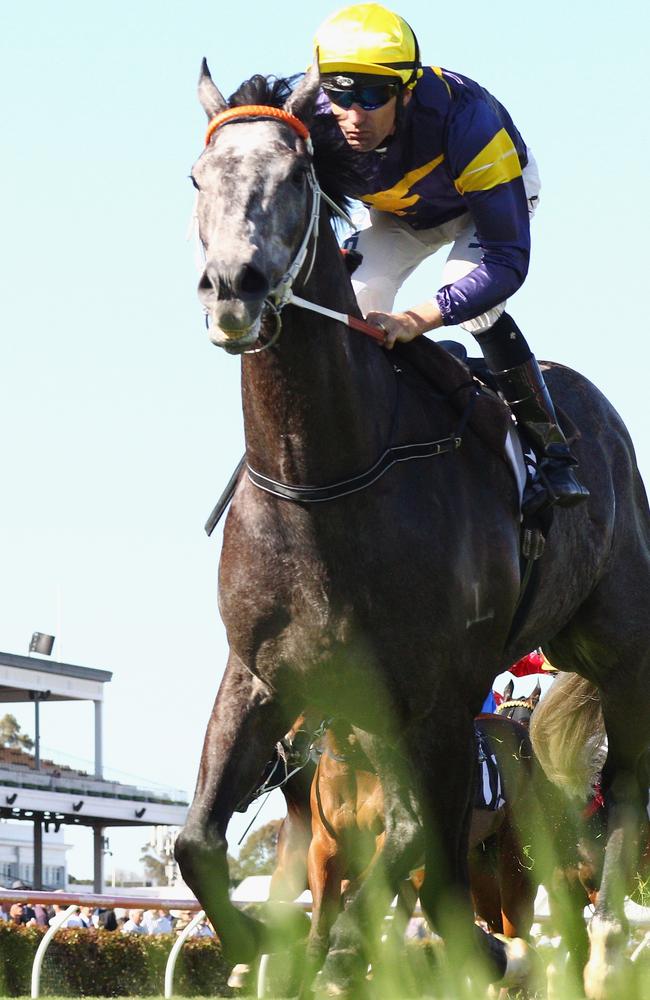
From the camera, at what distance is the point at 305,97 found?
4.55m

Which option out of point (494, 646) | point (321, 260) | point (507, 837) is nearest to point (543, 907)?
point (507, 837)

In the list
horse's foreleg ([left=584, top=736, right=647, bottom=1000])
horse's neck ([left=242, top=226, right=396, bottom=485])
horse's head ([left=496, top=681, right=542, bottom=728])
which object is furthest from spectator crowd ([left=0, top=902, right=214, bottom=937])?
horse's neck ([left=242, top=226, right=396, bottom=485])

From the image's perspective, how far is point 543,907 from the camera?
13109mm

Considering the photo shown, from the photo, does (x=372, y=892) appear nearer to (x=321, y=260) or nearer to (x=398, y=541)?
(x=398, y=541)

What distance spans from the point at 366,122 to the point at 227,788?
202 cm

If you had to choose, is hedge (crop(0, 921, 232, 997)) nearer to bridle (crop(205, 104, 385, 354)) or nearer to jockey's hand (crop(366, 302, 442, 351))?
jockey's hand (crop(366, 302, 442, 351))

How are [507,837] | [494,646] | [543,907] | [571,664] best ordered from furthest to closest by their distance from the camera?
[543,907]
[507,837]
[571,664]
[494,646]

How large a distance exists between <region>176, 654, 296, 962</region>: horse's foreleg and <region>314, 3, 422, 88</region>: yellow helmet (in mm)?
1807

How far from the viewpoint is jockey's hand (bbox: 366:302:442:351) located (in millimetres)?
4848

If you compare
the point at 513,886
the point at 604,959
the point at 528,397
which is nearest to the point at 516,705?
the point at 513,886

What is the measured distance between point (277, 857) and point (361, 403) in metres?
5.50

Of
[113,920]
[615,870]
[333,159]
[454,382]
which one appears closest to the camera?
[333,159]

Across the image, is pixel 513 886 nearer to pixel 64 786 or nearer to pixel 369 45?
pixel 369 45

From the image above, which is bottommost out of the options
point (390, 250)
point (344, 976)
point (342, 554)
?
point (344, 976)
